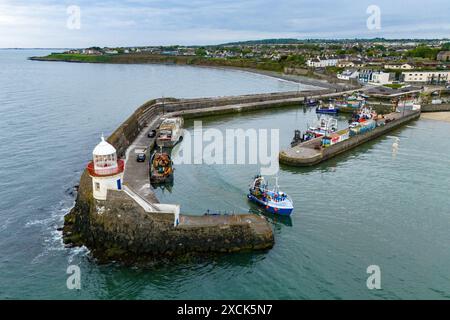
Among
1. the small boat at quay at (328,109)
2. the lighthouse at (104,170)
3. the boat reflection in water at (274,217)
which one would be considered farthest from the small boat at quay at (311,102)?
the lighthouse at (104,170)

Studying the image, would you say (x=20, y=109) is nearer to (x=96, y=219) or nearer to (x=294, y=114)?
(x=294, y=114)

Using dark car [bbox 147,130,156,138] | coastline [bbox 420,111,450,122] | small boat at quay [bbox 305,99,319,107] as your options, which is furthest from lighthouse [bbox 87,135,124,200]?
coastline [bbox 420,111,450,122]

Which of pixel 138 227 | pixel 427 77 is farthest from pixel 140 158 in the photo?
pixel 427 77

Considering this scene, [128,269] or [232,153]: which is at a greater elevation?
[232,153]


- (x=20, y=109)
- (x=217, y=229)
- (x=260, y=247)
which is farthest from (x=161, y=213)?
(x=20, y=109)

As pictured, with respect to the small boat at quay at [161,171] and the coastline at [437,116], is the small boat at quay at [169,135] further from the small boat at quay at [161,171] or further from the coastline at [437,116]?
the coastline at [437,116]
